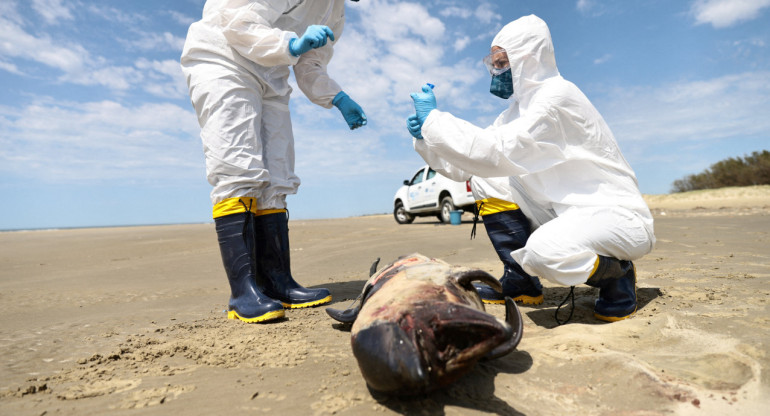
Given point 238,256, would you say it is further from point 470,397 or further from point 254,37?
point 470,397

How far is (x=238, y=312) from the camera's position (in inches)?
96.1

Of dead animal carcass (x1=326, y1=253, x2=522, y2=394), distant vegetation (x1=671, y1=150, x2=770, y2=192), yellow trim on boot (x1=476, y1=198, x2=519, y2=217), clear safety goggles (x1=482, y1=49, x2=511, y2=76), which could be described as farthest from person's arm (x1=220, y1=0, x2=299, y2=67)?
distant vegetation (x1=671, y1=150, x2=770, y2=192)

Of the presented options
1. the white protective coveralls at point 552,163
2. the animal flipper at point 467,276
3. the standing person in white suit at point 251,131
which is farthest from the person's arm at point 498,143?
the standing person in white suit at point 251,131

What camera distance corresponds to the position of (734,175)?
21.5 meters

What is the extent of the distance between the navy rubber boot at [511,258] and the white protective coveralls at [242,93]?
1374 millimetres

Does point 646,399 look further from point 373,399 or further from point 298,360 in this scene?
point 298,360

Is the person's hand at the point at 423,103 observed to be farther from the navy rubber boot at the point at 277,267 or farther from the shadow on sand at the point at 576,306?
the shadow on sand at the point at 576,306

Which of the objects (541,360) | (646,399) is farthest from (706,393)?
(541,360)

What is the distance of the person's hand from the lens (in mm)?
2510

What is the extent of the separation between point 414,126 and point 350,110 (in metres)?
0.79

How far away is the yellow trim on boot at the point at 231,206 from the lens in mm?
2547

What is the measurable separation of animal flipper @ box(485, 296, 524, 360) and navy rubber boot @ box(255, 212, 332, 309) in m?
1.49

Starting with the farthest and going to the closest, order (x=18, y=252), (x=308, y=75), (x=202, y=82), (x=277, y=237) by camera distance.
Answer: (x=18, y=252) < (x=308, y=75) < (x=277, y=237) < (x=202, y=82)

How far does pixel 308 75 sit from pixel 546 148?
179 cm
